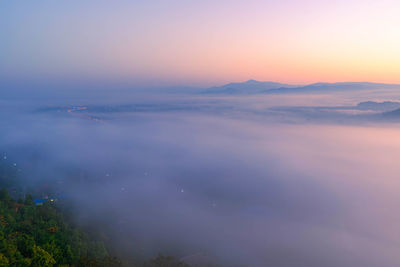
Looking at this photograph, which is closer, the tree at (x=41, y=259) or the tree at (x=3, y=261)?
the tree at (x=3, y=261)

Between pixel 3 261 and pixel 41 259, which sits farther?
pixel 41 259

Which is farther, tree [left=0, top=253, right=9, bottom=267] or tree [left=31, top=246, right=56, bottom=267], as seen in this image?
tree [left=31, top=246, right=56, bottom=267]

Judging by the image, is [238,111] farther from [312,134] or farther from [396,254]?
[396,254]

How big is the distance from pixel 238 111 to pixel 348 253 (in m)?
146

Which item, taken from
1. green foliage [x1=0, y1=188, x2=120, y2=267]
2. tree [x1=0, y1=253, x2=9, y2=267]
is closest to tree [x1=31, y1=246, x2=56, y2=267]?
green foliage [x1=0, y1=188, x2=120, y2=267]

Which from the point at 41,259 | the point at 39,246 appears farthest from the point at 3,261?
the point at 39,246

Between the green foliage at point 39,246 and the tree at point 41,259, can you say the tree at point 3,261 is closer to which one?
the green foliage at point 39,246

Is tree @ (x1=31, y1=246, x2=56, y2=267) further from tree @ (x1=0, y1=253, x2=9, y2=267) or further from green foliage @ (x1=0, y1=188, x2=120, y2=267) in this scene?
tree @ (x1=0, y1=253, x2=9, y2=267)

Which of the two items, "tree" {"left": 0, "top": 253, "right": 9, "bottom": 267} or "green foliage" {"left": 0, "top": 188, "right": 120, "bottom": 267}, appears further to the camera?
"green foliage" {"left": 0, "top": 188, "right": 120, "bottom": 267}

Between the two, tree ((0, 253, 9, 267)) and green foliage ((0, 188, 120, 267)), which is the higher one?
tree ((0, 253, 9, 267))

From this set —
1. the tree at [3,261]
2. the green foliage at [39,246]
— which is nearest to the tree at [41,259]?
the green foliage at [39,246]

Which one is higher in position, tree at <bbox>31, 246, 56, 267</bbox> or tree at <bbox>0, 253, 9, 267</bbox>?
tree at <bbox>0, 253, 9, 267</bbox>

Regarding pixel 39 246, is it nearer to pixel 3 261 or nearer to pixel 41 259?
pixel 41 259

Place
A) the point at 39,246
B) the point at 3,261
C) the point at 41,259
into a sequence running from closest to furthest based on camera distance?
the point at 3,261 < the point at 41,259 < the point at 39,246
